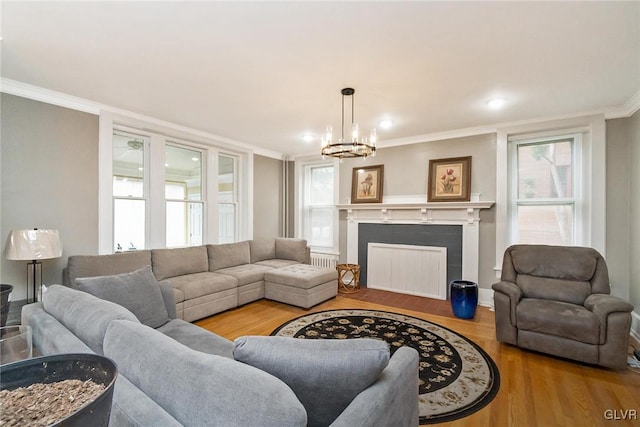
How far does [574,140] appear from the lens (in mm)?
3693

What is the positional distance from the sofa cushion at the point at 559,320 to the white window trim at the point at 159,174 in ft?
14.0

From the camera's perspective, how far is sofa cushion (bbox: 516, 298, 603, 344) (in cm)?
242

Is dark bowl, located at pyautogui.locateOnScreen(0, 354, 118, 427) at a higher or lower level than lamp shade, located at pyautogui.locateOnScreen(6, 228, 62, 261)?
lower

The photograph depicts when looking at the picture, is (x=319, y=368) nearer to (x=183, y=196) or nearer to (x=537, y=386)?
(x=537, y=386)

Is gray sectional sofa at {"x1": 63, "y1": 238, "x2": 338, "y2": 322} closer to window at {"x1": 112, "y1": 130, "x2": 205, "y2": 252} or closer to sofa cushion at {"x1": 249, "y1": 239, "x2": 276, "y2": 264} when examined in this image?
sofa cushion at {"x1": 249, "y1": 239, "x2": 276, "y2": 264}

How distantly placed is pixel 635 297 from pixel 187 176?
6.00 metres

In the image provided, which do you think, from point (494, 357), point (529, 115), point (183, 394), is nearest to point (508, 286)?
point (494, 357)

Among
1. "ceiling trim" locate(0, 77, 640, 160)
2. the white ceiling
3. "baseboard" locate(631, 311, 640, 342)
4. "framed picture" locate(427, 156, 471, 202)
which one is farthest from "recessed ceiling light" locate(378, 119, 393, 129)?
"baseboard" locate(631, 311, 640, 342)

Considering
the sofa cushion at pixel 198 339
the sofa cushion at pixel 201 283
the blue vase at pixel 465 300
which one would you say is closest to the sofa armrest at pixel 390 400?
the sofa cushion at pixel 198 339

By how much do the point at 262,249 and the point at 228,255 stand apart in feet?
2.49

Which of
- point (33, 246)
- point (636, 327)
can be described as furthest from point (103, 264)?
point (636, 327)

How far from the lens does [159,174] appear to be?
13.2 ft

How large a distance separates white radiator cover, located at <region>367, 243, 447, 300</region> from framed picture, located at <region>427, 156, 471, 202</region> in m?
0.82

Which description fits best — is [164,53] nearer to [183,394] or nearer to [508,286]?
[183,394]
